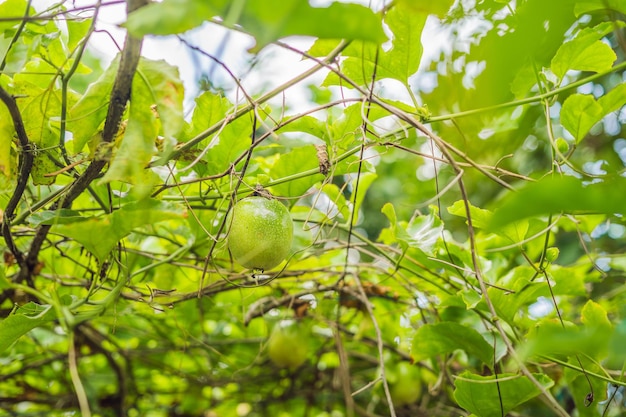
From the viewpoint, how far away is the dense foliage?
0.60 meters

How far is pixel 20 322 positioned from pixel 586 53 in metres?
0.94

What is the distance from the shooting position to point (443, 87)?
1.56 m

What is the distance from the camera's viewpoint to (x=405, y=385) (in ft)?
5.35

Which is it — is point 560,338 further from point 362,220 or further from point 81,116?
point 362,220

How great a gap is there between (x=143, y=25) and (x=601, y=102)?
76 centimetres

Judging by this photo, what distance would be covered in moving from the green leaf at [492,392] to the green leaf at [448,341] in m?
0.07

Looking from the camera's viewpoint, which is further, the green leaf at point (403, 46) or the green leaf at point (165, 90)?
the green leaf at point (403, 46)

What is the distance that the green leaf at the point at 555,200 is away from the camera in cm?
36

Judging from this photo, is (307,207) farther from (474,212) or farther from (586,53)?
(586,53)

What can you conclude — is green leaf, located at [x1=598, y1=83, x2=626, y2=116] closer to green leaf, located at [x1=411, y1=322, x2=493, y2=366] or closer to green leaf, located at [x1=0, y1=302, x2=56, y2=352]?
green leaf, located at [x1=411, y1=322, x2=493, y2=366]

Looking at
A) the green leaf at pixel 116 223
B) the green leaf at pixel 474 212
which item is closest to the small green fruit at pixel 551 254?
the green leaf at pixel 474 212

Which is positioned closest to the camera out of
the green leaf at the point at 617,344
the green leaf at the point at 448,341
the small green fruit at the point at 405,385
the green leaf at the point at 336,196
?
the green leaf at the point at 617,344

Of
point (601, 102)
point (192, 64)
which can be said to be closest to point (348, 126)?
point (192, 64)

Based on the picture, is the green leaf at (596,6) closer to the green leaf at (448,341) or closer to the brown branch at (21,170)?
the green leaf at (448,341)
